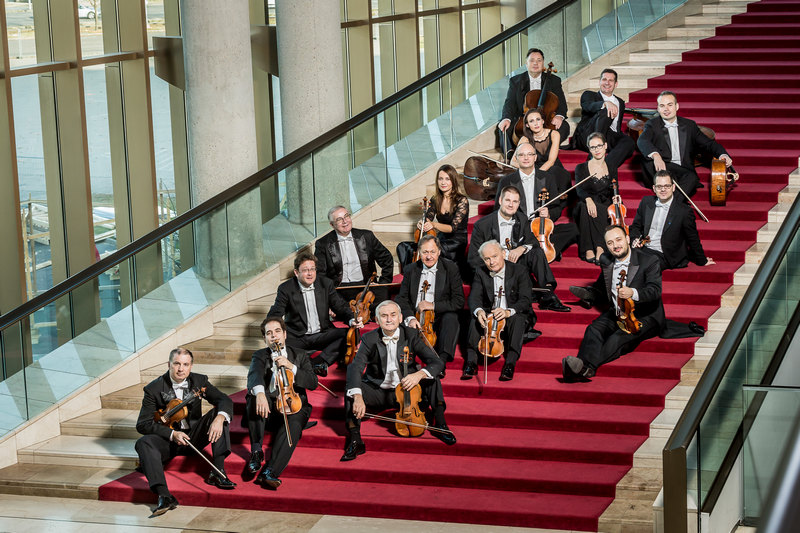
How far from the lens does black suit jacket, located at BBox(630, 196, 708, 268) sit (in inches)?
311

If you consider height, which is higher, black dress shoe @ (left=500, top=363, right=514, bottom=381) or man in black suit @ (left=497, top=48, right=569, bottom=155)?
man in black suit @ (left=497, top=48, right=569, bottom=155)

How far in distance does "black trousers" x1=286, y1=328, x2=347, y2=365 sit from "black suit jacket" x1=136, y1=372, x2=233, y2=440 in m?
1.09

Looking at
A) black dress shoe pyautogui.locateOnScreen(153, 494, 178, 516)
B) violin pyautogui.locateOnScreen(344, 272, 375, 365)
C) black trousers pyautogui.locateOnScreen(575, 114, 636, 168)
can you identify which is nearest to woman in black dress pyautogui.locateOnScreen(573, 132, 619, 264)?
black trousers pyautogui.locateOnScreen(575, 114, 636, 168)

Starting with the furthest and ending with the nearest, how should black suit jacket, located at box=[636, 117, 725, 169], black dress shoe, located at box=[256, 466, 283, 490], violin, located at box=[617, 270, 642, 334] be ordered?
black suit jacket, located at box=[636, 117, 725, 169] → violin, located at box=[617, 270, 642, 334] → black dress shoe, located at box=[256, 466, 283, 490]

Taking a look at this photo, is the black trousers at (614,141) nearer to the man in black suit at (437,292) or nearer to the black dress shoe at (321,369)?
the man in black suit at (437,292)

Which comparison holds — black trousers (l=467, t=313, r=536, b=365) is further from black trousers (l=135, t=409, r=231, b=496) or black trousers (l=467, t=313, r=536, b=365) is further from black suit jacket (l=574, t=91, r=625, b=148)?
black suit jacket (l=574, t=91, r=625, b=148)

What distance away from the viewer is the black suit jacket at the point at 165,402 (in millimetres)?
6609

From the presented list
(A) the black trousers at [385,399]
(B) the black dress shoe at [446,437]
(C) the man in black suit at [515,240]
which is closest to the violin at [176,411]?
(A) the black trousers at [385,399]

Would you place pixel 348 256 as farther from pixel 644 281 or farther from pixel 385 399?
pixel 644 281

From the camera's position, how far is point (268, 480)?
6531 mm

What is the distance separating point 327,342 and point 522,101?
11.9 feet

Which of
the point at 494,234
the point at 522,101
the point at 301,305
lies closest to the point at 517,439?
the point at 494,234

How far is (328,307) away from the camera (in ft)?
25.6

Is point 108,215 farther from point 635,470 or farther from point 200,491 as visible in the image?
point 635,470
